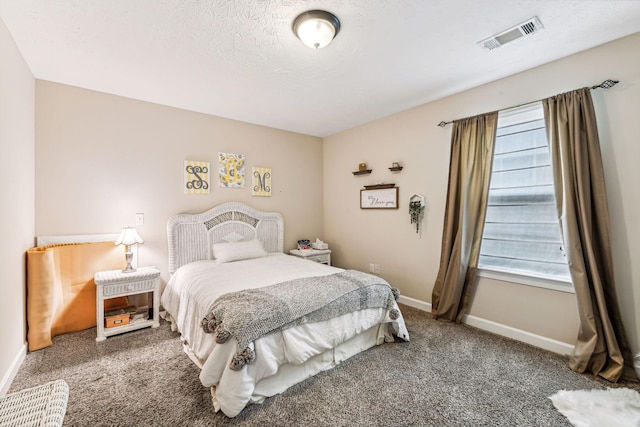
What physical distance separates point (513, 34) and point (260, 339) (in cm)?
280

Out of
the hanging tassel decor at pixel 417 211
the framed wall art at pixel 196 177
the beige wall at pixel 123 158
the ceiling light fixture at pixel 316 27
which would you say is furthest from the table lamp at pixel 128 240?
the hanging tassel decor at pixel 417 211

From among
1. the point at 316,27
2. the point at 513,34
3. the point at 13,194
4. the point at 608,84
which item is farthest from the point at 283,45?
the point at 608,84

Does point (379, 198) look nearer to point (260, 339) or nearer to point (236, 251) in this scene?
point (236, 251)

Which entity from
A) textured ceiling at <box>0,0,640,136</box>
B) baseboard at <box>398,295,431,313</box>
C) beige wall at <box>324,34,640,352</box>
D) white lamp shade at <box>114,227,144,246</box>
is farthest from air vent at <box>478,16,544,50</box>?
white lamp shade at <box>114,227,144,246</box>

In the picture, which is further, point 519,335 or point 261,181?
point 261,181

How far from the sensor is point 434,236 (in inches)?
127

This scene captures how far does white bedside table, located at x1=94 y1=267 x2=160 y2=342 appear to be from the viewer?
2564 mm

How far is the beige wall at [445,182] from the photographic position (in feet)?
6.75

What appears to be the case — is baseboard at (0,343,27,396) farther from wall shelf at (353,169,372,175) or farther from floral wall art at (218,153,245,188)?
wall shelf at (353,169,372,175)

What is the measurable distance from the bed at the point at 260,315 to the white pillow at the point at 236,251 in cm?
1

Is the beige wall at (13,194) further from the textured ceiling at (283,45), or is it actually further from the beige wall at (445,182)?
the beige wall at (445,182)

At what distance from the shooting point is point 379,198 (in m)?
3.84

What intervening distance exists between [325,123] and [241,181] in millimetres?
1482

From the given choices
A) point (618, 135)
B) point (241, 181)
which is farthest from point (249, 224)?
point (618, 135)
